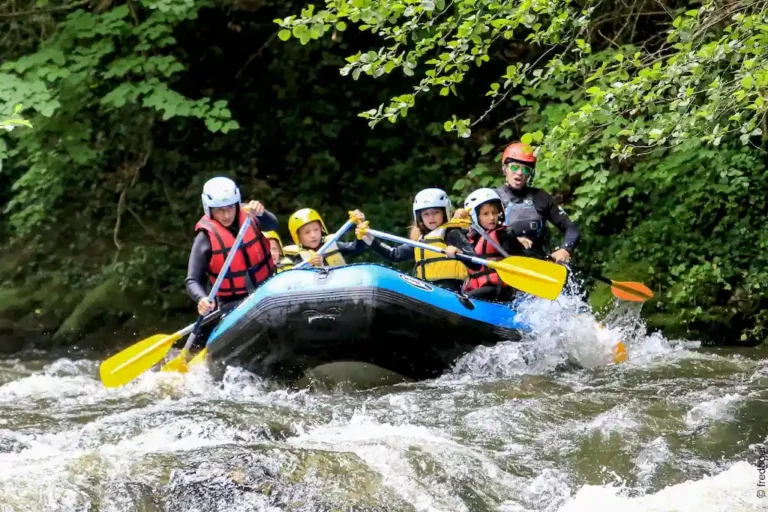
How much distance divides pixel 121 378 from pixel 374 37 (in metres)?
5.92

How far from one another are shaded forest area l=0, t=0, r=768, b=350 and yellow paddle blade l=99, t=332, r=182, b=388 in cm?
218

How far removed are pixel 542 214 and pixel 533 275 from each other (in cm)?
99

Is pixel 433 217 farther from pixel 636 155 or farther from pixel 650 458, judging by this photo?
pixel 650 458

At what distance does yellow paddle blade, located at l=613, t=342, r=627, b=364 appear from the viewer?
6.46 m

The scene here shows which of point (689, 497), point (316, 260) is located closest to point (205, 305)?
point (316, 260)

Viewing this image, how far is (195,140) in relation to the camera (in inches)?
451

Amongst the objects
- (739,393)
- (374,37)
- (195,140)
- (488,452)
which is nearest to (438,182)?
(374,37)

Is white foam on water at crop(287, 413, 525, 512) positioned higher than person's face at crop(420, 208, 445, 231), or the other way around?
person's face at crop(420, 208, 445, 231)

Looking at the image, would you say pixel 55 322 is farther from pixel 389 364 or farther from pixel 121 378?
pixel 389 364

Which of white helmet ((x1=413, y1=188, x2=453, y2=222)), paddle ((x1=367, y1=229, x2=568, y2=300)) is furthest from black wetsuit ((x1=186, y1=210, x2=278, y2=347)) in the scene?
paddle ((x1=367, y1=229, x2=568, y2=300))

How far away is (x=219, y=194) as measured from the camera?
6316 millimetres

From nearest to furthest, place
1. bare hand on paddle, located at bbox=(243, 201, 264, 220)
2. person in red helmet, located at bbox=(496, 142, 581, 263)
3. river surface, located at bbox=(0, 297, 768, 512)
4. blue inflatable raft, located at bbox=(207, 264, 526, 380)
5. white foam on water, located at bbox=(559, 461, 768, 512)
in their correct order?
1. white foam on water, located at bbox=(559, 461, 768, 512)
2. river surface, located at bbox=(0, 297, 768, 512)
3. blue inflatable raft, located at bbox=(207, 264, 526, 380)
4. bare hand on paddle, located at bbox=(243, 201, 264, 220)
5. person in red helmet, located at bbox=(496, 142, 581, 263)

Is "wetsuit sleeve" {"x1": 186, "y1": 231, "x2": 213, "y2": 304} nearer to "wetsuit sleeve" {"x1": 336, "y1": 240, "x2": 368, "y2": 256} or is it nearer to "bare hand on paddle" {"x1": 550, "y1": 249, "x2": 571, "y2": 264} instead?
"wetsuit sleeve" {"x1": 336, "y1": 240, "x2": 368, "y2": 256}

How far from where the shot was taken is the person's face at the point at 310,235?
7.09m
